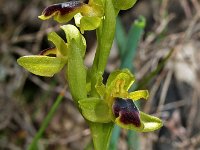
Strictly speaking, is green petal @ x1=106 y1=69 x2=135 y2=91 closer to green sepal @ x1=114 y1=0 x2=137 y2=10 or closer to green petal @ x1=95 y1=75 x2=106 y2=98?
green petal @ x1=95 y1=75 x2=106 y2=98

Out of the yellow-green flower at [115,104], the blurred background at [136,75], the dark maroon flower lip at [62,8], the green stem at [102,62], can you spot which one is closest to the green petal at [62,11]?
the dark maroon flower lip at [62,8]

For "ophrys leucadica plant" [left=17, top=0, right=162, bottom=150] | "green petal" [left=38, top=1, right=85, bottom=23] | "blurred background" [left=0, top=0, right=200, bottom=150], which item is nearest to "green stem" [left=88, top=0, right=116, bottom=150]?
"ophrys leucadica plant" [left=17, top=0, right=162, bottom=150]

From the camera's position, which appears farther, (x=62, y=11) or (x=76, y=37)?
(x=76, y=37)

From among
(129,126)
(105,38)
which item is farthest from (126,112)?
(105,38)

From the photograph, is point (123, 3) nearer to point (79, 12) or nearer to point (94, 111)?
point (79, 12)

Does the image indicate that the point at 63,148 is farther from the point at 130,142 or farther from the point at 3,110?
the point at 130,142

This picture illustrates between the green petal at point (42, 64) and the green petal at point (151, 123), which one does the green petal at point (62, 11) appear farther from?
the green petal at point (151, 123)

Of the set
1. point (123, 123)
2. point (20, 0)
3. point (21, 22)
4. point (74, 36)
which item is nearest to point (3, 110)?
point (21, 22)
